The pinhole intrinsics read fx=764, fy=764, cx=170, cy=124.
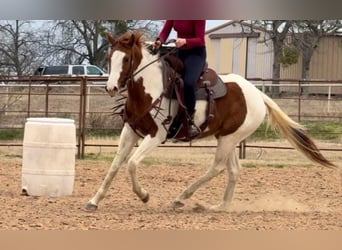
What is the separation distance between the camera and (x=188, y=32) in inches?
207

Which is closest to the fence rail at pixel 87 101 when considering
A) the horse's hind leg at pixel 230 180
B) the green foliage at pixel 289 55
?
the green foliage at pixel 289 55

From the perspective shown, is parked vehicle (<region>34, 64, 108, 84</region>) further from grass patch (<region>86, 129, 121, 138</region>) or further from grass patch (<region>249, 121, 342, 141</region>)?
grass patch (<region>249, 121, 342, 141</region>)

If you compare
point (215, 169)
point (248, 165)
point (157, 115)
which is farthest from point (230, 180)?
point (248, 165)

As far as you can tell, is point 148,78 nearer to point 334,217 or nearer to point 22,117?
point 334,217

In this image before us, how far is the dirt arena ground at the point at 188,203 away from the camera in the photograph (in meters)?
4.88

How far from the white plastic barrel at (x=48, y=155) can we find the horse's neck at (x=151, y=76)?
1069mm

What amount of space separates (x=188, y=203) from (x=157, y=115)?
3.29 ft

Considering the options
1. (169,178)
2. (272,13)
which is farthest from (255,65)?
(272,13)

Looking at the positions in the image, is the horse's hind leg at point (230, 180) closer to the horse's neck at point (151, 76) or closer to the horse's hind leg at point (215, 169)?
the horse's hind leg at point (215, 169)

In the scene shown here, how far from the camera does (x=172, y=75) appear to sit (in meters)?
5.35

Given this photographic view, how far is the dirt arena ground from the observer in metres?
4.88

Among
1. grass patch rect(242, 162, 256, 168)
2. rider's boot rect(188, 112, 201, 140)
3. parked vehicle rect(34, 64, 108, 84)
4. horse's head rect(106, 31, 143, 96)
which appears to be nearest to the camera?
horse's head rect(106, 31, 143, 96)

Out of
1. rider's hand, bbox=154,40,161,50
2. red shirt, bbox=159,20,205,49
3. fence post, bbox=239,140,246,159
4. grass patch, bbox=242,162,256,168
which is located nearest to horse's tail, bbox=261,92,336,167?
red shirt, bbox=159,20,205,49

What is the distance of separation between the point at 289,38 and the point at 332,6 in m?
5.94
